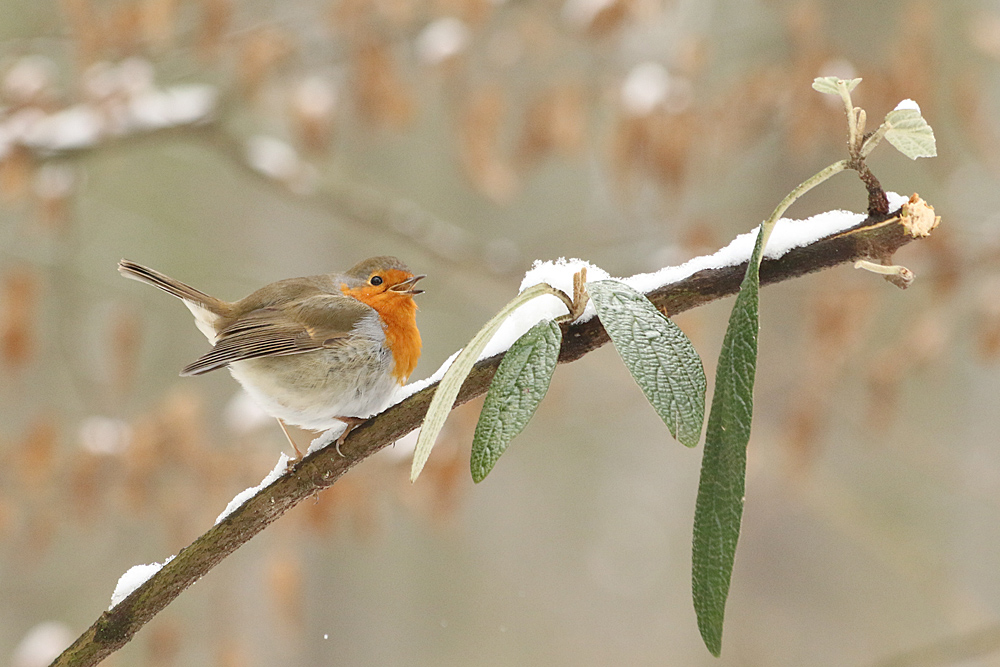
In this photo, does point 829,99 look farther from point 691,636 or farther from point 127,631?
point 691,636

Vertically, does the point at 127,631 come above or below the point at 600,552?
above

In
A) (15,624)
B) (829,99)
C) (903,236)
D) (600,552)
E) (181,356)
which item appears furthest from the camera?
(600,552)

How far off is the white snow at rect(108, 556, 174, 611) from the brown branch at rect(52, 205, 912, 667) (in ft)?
0.09

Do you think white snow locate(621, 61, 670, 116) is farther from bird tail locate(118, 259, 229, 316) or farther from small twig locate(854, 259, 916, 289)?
small twig locate(854, 259, 916, 289)

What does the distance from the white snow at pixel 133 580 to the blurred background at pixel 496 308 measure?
1904 mm

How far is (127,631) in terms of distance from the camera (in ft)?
2.67

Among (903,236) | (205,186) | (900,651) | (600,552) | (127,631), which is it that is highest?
(903,236)

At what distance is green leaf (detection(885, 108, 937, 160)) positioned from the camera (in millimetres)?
613

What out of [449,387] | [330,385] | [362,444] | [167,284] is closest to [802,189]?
[449,387]

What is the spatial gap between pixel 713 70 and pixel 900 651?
130 inches

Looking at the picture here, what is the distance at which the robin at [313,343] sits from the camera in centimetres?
171

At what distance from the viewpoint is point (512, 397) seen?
613 mm

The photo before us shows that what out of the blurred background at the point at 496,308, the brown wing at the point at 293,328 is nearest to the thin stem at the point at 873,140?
the brown wing at the point at 293,328

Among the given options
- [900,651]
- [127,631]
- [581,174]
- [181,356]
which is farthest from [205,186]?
[127,631]
